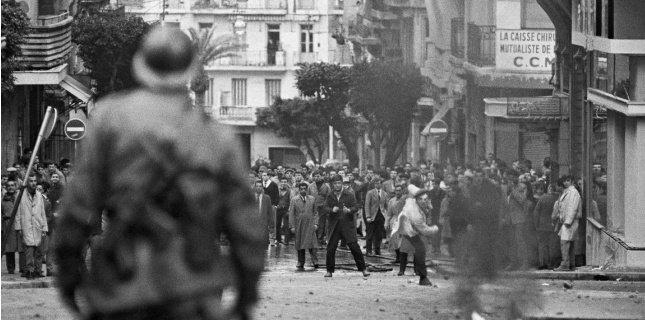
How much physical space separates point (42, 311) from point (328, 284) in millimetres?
4964

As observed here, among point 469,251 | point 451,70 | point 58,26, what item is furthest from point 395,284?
point 451,70

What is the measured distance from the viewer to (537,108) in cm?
3319

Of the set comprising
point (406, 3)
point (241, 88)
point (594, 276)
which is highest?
point (406, 3)

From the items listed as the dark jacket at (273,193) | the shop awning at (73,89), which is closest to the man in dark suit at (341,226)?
the dark jacket at (273,193)

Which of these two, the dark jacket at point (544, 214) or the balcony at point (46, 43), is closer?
the dark jacket at point (544, 214)

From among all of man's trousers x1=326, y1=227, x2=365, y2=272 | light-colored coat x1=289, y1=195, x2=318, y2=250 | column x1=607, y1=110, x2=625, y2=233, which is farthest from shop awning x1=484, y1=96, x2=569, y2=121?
man's trousers x1=326, y1=227, x2=365, y2=272

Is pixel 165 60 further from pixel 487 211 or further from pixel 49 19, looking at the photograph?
pixel 49 19

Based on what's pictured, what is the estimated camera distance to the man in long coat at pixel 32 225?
67.3 feet

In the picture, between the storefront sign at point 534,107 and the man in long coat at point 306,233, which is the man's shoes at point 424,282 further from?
the storefront sign at point 534,107

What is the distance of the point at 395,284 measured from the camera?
19812 millimetres

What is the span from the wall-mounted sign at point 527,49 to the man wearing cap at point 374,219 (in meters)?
7.71

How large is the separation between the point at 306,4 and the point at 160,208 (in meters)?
79.1

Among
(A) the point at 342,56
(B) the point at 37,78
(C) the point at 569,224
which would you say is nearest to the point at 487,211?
(C) the point at 569,224

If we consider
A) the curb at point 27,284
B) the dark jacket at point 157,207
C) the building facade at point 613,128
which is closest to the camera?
the dark jacket at point 157,207
